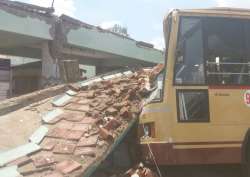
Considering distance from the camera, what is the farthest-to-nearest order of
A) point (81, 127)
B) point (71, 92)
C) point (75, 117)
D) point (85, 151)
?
1. point (71, 92)
2. point (75, 117)
3. point (81, 127)
4. point (85, 151)

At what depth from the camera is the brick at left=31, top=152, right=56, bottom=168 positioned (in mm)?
7730

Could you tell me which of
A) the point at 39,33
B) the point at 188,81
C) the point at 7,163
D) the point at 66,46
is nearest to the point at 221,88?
the point at 188,81

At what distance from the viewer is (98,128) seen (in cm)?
884

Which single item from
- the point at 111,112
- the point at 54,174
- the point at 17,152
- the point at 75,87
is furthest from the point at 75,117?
the point at 54,174

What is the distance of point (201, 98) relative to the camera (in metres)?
7.86

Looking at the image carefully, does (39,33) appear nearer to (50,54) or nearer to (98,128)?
(50,54)

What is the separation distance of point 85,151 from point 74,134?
0.71 meters

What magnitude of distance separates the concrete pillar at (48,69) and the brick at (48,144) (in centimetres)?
1360

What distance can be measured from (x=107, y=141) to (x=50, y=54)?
15.0 m

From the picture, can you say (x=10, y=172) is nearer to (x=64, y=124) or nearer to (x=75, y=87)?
(x=64, y=124)

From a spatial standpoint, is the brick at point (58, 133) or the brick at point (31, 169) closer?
the brick at point (31, 169)

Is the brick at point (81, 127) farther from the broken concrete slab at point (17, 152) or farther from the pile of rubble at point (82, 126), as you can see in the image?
the broken concrete slab at point (17, 152)

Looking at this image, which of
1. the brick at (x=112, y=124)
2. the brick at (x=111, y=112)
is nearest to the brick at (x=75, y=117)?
the brick at (x=111, y=112)

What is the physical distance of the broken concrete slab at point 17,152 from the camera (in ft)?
26.1
